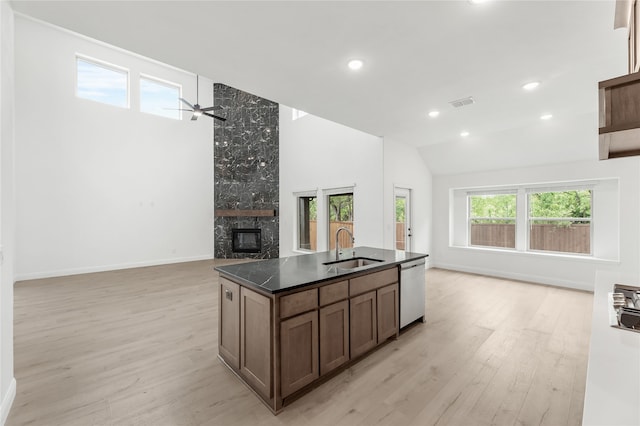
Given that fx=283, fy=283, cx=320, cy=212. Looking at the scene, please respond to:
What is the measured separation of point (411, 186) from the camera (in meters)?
6.20

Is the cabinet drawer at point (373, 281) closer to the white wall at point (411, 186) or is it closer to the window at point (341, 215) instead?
the white wall at point (411, 186)

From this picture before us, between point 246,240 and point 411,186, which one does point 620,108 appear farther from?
point 246,240

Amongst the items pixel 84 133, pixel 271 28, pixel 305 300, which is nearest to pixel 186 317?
pixel 305 300

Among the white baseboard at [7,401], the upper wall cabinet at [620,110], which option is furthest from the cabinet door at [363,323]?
the white baseboard at [7,401]

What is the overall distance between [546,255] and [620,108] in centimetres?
565

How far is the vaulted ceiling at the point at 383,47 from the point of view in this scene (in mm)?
1972

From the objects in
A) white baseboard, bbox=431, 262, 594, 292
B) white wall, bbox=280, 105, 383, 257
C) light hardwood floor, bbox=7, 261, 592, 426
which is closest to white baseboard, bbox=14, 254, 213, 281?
light hardwood floor, bbox=7, 261, 592, 426

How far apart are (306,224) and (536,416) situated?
6.02 m

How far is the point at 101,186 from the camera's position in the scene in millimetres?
6570

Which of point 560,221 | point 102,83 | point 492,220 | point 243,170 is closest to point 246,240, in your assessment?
point 243,170

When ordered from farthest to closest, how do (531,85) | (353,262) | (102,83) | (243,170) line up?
(243,170)
(102,83)
(353,262)
(531,85)

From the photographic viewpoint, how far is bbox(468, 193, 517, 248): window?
19.9 feet

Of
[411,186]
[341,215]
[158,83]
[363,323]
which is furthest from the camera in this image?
[158,83]

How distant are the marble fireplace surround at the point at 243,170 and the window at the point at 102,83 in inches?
90.2
